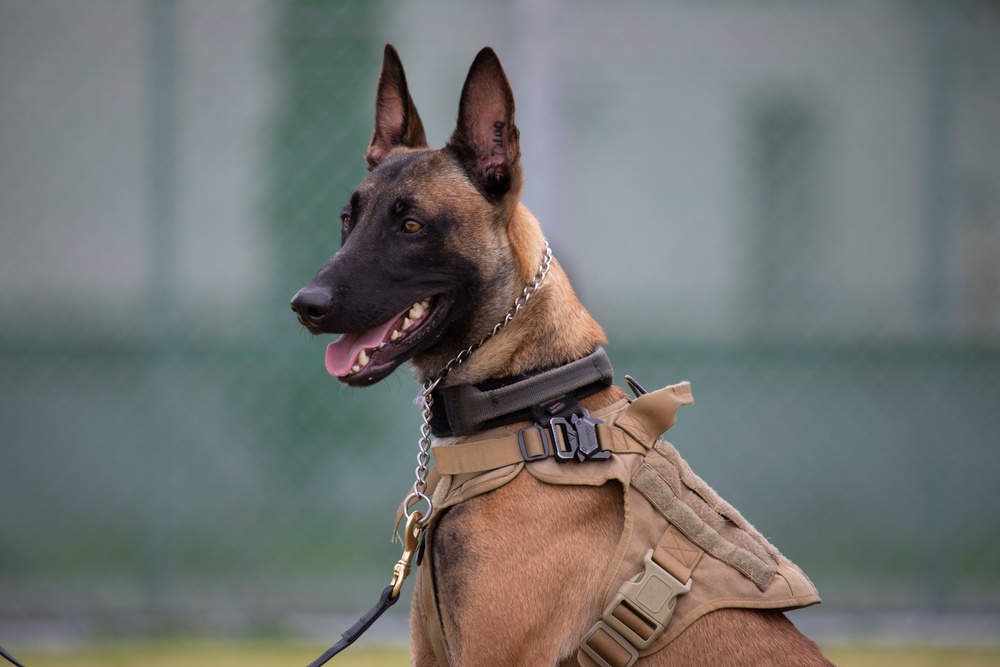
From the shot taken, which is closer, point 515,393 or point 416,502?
point 515,393

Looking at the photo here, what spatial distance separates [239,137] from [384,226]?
2.95 m

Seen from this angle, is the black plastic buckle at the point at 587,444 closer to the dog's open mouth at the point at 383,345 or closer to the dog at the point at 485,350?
the dog at the point at 485,350

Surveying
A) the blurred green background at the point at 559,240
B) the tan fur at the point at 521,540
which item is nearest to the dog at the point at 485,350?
the tan fur at the point at 521,540

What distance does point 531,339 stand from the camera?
6.70 feet

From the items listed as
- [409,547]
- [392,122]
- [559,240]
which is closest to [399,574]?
[409,547]

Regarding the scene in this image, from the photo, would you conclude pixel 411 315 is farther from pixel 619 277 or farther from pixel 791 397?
pixel 791 397

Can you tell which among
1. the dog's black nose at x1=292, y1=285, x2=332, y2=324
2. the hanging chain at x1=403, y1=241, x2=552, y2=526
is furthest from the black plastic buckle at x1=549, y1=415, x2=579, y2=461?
the dog's black nose at x1=292, y1=285, x2=332, y2=324

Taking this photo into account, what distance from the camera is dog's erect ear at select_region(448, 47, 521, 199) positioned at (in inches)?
83.3

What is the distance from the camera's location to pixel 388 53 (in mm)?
2332

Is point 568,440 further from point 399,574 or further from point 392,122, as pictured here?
point 392,122

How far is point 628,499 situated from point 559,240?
9.12 feet

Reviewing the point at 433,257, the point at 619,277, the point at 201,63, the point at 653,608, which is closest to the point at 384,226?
the point at 433,257

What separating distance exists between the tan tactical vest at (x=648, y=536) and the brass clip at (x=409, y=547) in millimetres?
54

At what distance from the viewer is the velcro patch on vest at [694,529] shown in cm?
186
